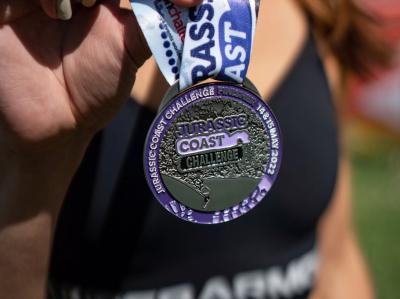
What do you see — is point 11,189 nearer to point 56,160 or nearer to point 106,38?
point 56,160

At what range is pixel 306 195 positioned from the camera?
3.72ft

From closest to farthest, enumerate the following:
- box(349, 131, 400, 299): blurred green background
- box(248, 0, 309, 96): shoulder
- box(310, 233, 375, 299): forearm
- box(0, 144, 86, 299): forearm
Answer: box(0, 144, 86, 299): forearm, box(248, 0, 309, 96): shoulder, box(310, 233, 375, 299): forearm, box(349, 131, 400, 299): blurred green background

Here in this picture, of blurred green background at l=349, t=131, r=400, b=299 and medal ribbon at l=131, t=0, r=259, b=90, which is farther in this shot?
blurred green background at l=349, t=131, r=400, b=299

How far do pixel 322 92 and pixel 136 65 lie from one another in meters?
0.52

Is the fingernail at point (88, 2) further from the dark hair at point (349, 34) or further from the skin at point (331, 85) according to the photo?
the dark hair at point (349, 34)

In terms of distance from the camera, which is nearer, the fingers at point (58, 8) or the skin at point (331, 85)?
the fingers at point (58, 8)

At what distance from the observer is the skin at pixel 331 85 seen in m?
1.10

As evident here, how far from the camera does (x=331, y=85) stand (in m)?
1.28

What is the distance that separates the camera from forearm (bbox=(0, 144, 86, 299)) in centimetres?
76

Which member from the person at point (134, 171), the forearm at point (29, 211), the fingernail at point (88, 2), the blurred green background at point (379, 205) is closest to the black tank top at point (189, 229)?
the person at point (134, 171)

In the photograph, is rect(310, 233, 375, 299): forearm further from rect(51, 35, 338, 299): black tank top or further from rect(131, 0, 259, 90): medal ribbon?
rect(131, 0, 259, 90): medal ribbon

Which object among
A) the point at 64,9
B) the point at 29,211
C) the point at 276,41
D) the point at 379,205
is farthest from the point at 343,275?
the point at 379,205

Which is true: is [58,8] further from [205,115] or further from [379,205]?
[379,205]

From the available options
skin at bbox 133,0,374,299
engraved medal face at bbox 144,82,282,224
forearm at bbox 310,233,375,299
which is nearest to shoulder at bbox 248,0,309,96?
skin at bbox 133,0,374,299
